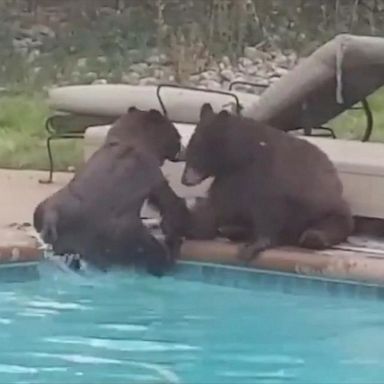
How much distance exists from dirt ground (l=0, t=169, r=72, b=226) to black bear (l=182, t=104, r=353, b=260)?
3.17 feet

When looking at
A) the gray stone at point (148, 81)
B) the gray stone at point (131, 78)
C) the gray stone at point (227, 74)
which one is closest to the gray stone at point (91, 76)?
the gray stone at point (131, 78)

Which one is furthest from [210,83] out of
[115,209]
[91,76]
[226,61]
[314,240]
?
[115,209]

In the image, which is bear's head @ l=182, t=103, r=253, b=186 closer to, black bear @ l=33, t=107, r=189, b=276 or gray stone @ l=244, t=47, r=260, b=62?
black bear @ l=33, t=107, r=189, b=276

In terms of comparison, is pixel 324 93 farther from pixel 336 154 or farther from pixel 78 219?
pixel 78 219

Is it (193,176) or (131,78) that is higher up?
(193,176)

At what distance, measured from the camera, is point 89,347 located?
4.54m

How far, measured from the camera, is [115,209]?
5211 millimetres

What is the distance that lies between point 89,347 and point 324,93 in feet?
7.66

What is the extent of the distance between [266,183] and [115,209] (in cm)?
61

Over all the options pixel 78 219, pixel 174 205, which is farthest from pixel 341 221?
pixel 78 219

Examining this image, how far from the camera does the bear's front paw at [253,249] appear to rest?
5332 millimetres

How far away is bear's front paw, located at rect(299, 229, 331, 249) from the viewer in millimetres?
5355

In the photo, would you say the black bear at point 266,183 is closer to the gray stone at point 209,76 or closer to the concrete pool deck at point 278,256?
the concrete pool deck at point 278,256

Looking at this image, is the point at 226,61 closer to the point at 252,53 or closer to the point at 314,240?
the point at 252,53
